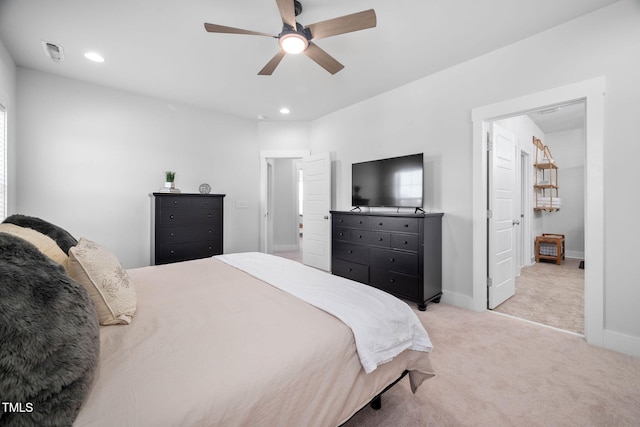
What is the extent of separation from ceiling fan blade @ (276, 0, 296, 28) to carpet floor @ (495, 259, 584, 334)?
339 centimetres

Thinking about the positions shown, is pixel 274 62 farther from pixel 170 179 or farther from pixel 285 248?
pixel 285 248

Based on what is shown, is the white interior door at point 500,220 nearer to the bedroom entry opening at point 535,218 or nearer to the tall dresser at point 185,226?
the bedroom entry opening at point 535,218

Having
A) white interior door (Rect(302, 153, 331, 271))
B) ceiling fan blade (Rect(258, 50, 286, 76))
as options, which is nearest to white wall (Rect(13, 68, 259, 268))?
white interior door (Rect(302, 153, 331, 271))

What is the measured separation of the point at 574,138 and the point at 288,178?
20.4ft

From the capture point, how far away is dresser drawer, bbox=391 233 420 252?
114 inches

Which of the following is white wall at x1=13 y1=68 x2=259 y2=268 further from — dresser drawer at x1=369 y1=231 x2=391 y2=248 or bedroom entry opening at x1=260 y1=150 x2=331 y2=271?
dresser drawer at x1=369 y1=231 x2=391 y2=248

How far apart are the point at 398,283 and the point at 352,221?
991 mm

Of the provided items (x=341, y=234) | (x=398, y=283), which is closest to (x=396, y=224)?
(x=398, y=283)

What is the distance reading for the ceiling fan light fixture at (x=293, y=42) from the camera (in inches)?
82.4

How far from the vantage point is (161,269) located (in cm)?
213

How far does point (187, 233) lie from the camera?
3.76 meters

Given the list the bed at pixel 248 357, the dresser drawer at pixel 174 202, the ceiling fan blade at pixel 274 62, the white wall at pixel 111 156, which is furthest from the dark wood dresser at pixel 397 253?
the white wall at pixel 111 156

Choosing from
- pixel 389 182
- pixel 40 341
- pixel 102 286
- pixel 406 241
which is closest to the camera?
pixel 40 341

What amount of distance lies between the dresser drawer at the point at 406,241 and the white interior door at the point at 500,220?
82 centimetres
